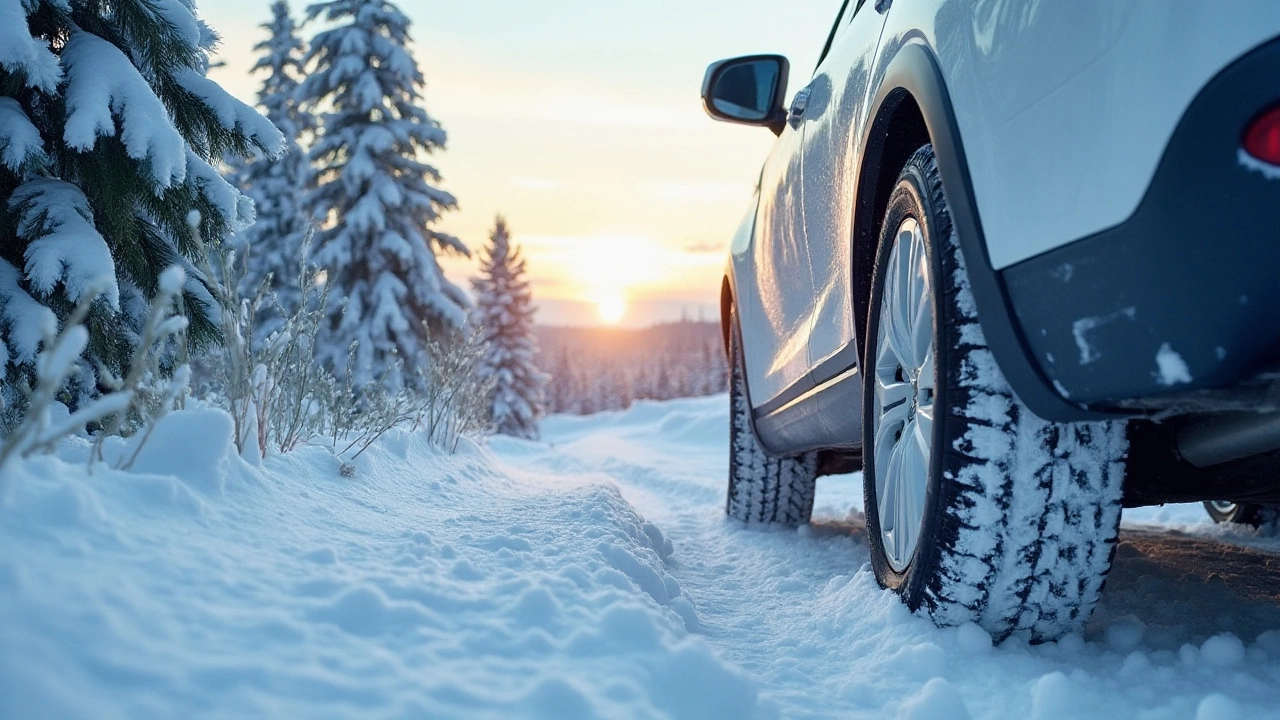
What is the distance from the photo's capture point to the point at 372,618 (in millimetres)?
1363

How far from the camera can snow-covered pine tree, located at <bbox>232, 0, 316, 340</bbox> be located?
1866 cm

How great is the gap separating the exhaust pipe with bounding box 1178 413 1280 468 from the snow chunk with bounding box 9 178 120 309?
117 inches

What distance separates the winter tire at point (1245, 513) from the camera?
135 inches

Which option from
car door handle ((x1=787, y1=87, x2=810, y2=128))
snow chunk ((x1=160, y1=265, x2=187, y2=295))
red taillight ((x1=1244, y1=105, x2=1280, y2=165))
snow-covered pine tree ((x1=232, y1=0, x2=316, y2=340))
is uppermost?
snow-covered pine tree ((x1=232, y1=0, x2=316, y2=340))

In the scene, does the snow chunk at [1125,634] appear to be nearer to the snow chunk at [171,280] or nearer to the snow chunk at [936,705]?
the snow chunk at [936,705]

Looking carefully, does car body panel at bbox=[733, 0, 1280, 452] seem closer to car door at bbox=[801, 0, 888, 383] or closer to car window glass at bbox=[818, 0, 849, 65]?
car door at bbox=[801, 0, 888, 383]

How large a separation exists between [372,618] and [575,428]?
1128 inches

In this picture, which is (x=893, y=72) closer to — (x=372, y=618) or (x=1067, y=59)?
(x=1067, y=59)

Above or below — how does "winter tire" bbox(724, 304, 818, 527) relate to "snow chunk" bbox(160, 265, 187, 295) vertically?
below

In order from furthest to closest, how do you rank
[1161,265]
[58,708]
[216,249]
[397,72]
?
[397,72] → [216,249] → [1161,265] → [58,708]

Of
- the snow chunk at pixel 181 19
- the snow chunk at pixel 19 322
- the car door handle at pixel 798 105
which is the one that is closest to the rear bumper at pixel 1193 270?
the car door handle at pixel 798 105

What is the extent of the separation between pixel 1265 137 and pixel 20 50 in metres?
3.12

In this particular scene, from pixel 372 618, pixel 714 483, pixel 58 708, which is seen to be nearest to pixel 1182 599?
pixel 372 618

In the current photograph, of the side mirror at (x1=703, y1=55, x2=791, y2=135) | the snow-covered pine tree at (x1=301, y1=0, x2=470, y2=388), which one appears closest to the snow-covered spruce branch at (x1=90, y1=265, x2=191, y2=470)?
the side mirror at (x1=703, y1=55, x2=791, y2=135)
